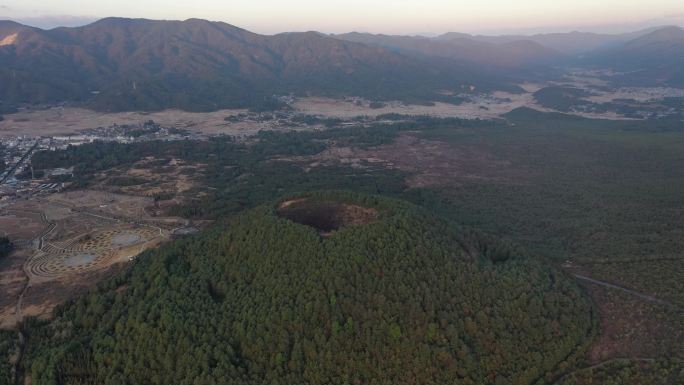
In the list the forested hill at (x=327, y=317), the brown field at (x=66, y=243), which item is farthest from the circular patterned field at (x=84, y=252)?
the forested hill at (x=327, y=317)

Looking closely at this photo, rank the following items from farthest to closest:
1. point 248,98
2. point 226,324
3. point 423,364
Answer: point 248,98 → point 226,324 → point 423,364

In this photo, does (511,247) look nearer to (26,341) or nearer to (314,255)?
(314,255)

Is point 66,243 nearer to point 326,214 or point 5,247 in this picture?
point 5,247

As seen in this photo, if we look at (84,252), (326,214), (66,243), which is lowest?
(84,252)

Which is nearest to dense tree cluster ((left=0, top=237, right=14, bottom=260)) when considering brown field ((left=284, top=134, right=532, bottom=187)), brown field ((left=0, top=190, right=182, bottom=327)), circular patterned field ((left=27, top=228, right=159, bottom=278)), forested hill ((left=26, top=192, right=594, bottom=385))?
brown field ((left=0, top=190, right=182, bottom=327))

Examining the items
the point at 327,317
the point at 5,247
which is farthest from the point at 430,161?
the point at 5,247

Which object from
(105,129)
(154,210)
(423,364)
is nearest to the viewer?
(423,364)

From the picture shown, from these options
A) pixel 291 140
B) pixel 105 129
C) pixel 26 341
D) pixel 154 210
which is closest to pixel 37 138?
pixel 105 129
